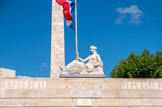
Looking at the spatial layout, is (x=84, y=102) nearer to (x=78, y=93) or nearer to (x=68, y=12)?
(x=78, y=93)

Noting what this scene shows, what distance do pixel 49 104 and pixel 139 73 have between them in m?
16.7

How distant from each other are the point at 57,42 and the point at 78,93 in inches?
491

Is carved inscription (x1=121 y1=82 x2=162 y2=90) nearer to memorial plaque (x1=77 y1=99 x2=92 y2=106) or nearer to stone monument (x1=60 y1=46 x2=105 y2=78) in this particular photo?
stone monument (x1=60 y1=46 x2=105 y2=78)

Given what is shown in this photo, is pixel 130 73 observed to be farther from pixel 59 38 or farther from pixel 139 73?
pixel 59 38

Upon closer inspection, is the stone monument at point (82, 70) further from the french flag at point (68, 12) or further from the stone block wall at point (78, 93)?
the french flag at point (68, 12)

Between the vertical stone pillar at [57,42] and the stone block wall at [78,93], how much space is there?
10302 millimetres

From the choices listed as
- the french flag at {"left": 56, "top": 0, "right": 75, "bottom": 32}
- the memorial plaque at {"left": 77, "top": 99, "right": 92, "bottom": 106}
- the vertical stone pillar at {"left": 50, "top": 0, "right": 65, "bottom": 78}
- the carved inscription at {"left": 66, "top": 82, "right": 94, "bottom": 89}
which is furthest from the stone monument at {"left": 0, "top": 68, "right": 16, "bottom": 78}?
the memorial plaque at {"left": 77, "top": 99, "right": 92, "bottom": 106}

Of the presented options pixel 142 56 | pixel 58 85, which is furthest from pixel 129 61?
pixel 58 85

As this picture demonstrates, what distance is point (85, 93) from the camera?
16875 mm

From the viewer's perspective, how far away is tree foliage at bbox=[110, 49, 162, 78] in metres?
30.1

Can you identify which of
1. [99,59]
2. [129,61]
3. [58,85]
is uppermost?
[129,61]

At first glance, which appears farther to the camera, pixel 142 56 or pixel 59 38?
pixel 142 56

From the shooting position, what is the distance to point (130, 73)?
30938 millimetres

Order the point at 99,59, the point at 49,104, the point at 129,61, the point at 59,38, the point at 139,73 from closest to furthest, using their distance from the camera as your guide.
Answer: the point at 49,104 → the point at 99,59 → the point at 59,38 → the point at 139,73 → the point at 129,61
